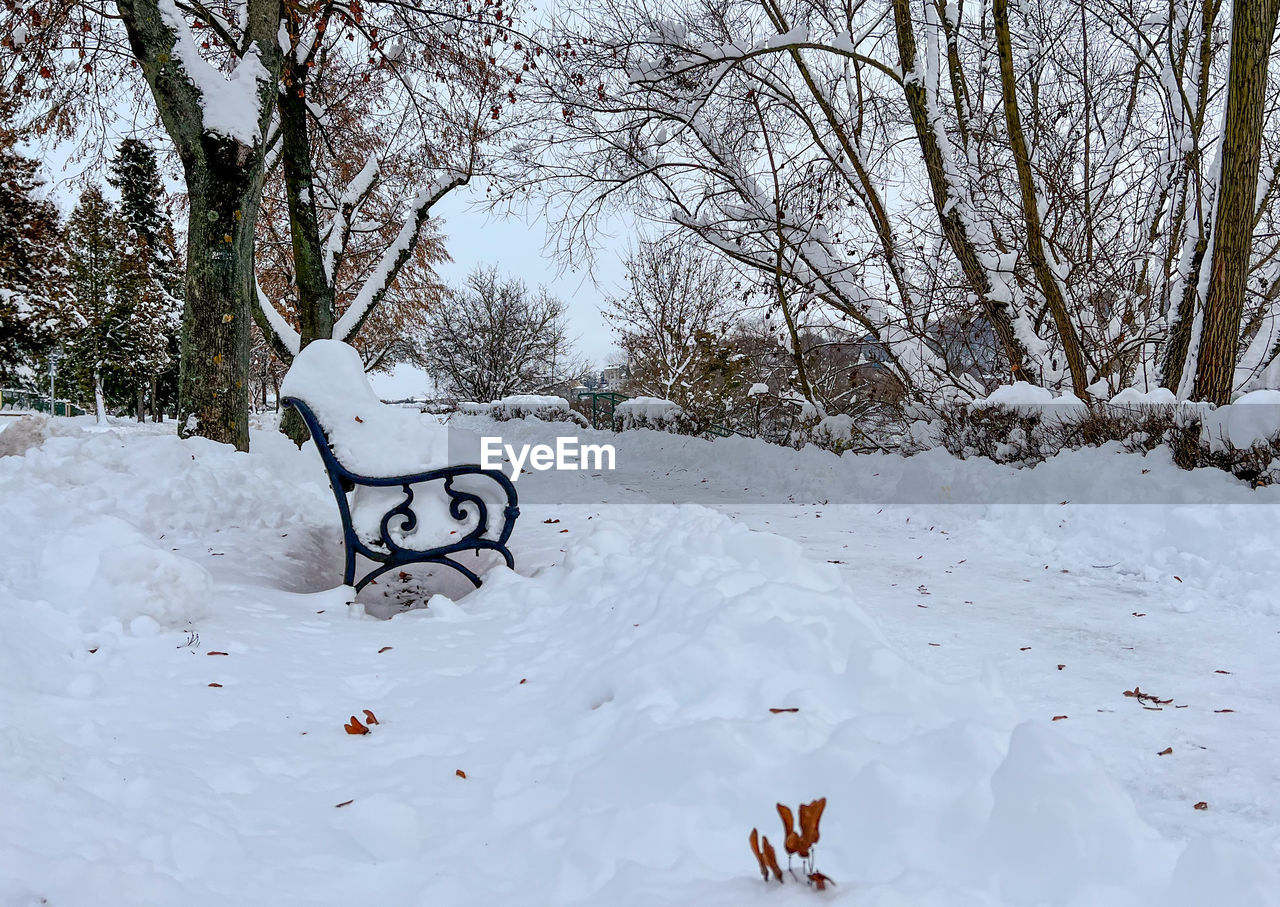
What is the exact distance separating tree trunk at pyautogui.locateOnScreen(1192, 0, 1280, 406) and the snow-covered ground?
Result: 180cm

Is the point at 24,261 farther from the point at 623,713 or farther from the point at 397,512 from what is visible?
the point at 623,713

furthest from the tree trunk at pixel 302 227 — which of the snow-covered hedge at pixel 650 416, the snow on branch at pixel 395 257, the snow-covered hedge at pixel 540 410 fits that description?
the snow-covered hedge at pixel 540 410

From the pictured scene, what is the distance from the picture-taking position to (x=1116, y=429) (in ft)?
17.5

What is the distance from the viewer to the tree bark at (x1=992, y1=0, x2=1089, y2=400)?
675 centimetres

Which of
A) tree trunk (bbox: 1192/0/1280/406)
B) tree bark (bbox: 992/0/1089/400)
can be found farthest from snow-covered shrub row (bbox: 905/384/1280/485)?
tree bark (bbox: 992/0/1089/400)

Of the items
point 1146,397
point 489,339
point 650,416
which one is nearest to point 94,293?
point 489,339

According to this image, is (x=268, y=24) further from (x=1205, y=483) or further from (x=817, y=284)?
(x=1205, y=483)

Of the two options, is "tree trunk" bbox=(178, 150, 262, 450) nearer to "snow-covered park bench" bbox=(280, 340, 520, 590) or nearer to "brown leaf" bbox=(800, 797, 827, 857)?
"snow-covered park bench" bbox=(280, 340, 520, 590)

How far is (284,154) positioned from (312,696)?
29.5ft

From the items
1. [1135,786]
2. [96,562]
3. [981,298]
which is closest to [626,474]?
[981,298]

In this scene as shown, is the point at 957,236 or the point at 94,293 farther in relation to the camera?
the point at 94,293

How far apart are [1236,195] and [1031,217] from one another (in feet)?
5.16

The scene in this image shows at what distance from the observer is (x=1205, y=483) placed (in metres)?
4.39

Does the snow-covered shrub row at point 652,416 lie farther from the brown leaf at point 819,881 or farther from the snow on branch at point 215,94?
the brown leaf at point 819,881
